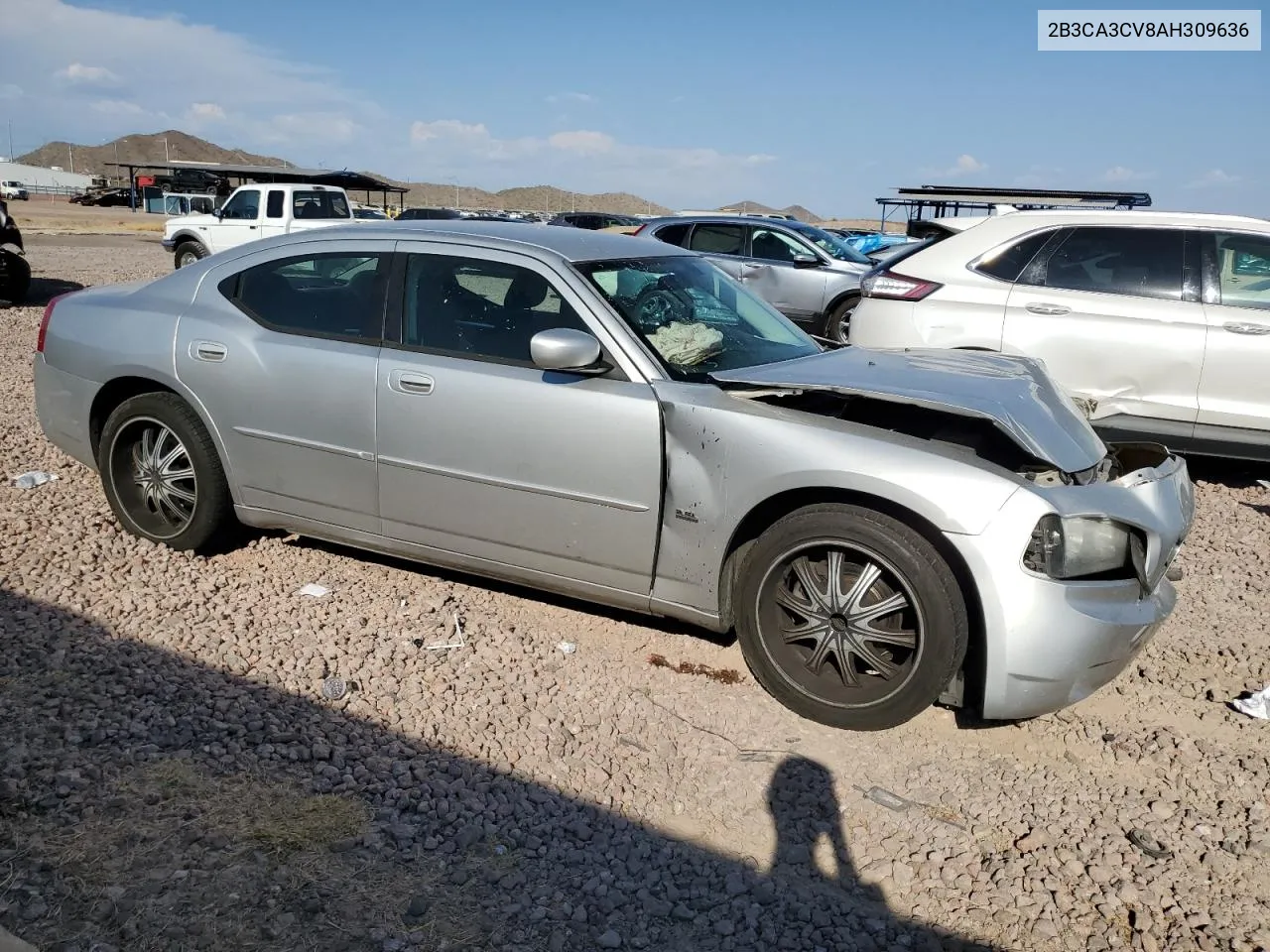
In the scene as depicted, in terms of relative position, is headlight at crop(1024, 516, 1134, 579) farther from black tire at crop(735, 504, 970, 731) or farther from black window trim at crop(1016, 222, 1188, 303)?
black window trim at crop(1016, 222, 1188, 303)

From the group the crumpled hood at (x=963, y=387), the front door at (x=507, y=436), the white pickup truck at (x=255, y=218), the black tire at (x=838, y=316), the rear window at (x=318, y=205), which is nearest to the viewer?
the crumpled hood at (x=963, y=387)

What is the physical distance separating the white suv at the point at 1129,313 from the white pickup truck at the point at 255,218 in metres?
15.1

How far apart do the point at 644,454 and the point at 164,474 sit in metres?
2.55

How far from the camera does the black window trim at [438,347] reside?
3941 millimetres

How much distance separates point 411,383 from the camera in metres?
4.20

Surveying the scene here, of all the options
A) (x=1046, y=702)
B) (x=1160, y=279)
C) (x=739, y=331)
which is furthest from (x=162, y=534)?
(x=1160, y=279)

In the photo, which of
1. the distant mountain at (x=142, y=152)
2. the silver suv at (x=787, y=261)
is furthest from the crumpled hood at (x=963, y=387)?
the distant mountain at (x=142, y=152)

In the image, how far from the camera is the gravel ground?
2652mm

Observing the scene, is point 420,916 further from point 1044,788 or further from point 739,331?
point 739,331

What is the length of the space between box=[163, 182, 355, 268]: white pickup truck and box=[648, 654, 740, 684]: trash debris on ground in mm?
16971

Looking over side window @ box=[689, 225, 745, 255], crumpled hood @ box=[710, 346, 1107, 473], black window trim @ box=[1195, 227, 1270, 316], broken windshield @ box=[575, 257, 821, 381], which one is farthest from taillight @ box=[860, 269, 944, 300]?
side window @ box=[689, 225, 745, 255]

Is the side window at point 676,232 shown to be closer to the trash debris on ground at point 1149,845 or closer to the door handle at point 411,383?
the door handle at point 411,383

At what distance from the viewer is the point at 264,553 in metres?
5.09

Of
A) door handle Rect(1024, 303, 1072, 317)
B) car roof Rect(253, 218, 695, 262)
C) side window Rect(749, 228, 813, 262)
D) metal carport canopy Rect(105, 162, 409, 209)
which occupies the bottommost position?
door handle Rect(1024, 303, 1072, 317)
